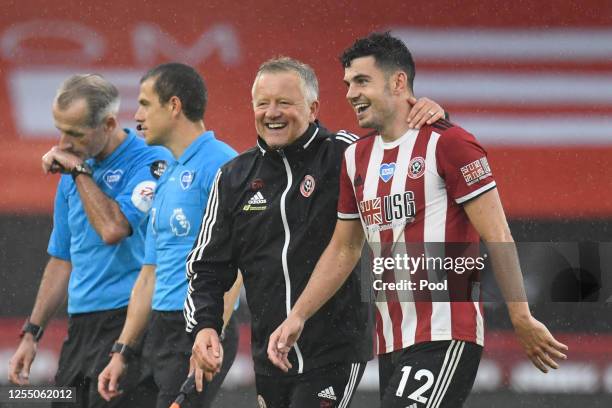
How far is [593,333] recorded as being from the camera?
7617 mm

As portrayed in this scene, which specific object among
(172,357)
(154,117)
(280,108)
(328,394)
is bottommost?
(328,394)

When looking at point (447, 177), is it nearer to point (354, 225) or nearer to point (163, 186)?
point (354, 225)

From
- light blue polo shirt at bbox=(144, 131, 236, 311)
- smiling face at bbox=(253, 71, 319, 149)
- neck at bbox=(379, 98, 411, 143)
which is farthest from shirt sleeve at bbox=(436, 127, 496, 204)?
light blue polo shirt at bbox=(144, 131, 236, 311)

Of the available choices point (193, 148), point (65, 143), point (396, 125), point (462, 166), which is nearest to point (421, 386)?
point (462, 166)

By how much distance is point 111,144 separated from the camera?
→ 5.83 meters

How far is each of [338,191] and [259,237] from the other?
0.37 m

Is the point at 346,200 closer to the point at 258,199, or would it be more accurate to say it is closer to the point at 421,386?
the point at 258,199

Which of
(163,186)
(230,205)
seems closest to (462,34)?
(163,186)

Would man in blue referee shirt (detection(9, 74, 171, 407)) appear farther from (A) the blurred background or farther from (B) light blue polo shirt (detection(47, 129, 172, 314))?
(A) the blurred background

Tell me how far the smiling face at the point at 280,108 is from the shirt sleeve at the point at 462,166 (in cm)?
69

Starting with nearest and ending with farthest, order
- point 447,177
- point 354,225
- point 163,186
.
→ 1. point 447,177
2. point 354,225
3. point 163,186

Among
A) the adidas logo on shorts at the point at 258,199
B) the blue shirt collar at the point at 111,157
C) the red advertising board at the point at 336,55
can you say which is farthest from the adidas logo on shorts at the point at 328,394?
the red advertising board at the point at 336,55

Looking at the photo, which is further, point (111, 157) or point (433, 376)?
point (111, 157)

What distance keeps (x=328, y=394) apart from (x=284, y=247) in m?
0.60
